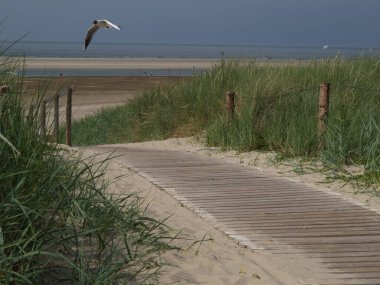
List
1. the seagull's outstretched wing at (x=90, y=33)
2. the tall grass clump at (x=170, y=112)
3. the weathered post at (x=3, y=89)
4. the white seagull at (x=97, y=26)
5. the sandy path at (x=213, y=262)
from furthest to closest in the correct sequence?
the tall grass clump at (x=170, y=112) → the seagull's outstretched wing at (x=90, y=33) → the white seagull at (x=97, y=26) → the sandy path at (x=213, y=262) → the weathered post at (x=3, y=89)

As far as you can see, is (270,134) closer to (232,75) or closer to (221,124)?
(221,124)

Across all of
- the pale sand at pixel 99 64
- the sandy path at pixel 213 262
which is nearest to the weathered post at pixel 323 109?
the sandy path at pixel 213 262

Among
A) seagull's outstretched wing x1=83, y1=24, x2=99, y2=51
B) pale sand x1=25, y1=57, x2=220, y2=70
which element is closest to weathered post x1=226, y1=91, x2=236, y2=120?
seagull's outstretched wing x1=83, y1=24, x2=99, y2=51

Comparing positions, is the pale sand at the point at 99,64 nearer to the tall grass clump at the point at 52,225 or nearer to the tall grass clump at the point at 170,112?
the tall grass clump at the point at 170,112

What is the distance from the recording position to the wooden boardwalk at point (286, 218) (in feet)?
15.8

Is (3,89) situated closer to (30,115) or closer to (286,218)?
(30,115)

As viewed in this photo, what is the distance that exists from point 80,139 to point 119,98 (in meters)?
15.2

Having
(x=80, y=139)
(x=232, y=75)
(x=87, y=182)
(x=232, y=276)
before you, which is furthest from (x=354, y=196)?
(x=80, y=139)

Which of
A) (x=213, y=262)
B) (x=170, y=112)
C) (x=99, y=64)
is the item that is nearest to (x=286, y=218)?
(x=213, y=262)

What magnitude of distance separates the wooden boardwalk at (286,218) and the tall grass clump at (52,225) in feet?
2.95

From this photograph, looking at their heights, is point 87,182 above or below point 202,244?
above

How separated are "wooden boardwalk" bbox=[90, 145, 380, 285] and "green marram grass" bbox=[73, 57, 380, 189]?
1096 millimetres

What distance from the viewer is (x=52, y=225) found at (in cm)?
415

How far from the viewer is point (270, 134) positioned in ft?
33.0
